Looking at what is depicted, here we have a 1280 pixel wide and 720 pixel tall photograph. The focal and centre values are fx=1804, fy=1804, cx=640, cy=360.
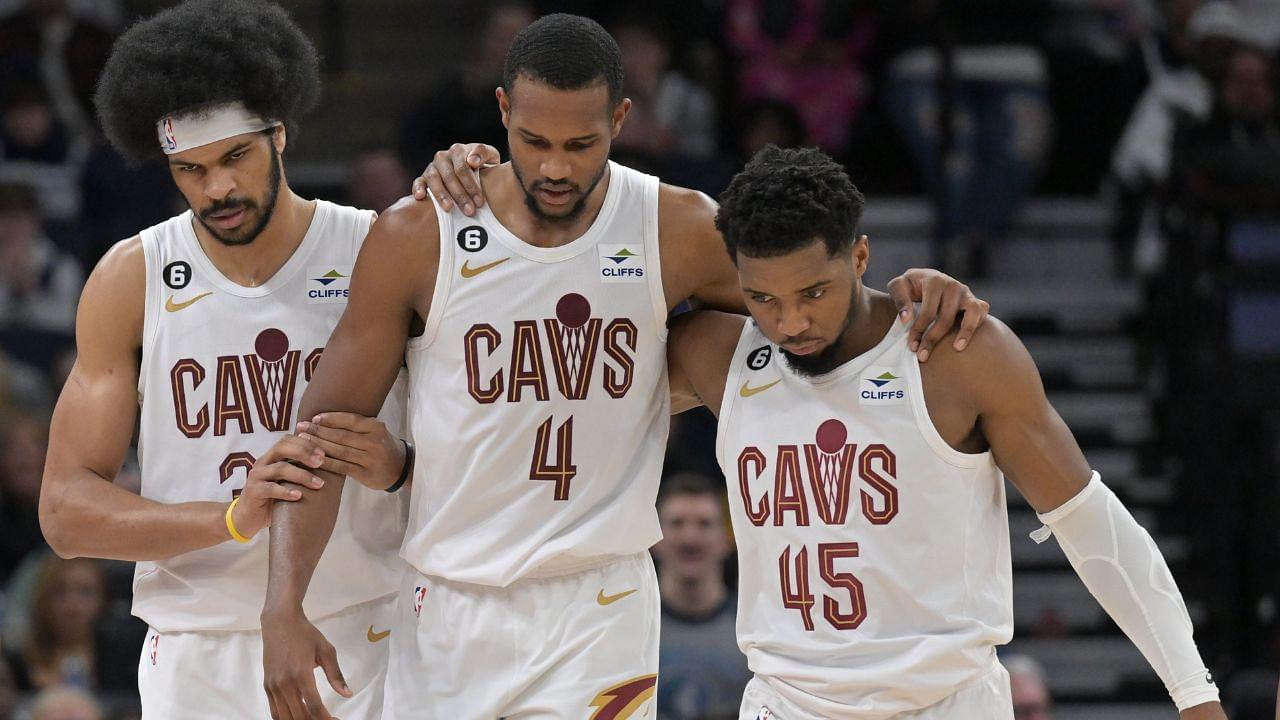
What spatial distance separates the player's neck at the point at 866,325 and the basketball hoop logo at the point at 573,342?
0.63 metres

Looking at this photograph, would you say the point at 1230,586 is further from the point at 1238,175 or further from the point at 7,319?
the point at 7,319

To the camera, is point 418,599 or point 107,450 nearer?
point 418,599

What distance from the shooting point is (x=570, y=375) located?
4547 millimetres

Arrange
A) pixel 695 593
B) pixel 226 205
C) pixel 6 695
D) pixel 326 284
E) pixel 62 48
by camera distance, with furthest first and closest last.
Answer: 1. pixel 62 48
2. pixel 6 695
3. pixel 695 593
4. pixel 326 284
5. pixel 226 205

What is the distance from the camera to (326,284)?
4.88 metres

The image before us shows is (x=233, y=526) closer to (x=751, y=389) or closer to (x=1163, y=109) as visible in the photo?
(x=751, y=389)

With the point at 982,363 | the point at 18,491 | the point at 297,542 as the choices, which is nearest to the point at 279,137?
the point at 297,542

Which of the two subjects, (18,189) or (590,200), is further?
(18,189)

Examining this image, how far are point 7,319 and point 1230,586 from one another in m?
6.24

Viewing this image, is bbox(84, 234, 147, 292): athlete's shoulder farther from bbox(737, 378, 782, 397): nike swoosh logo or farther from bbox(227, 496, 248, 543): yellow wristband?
bbox(737, 378, 782, 397): nike swoosh logo

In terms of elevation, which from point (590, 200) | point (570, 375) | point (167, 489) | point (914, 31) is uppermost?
point (914, 31)

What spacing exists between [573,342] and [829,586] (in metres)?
0.88

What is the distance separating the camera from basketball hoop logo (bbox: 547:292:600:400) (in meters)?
4.54

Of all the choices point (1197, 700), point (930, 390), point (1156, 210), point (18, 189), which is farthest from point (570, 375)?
point (1156, 210)
